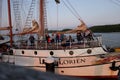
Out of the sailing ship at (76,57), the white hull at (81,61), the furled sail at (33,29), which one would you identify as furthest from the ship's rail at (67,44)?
the furled sail at (33,29)

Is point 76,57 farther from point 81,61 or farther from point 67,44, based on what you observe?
point 67,44

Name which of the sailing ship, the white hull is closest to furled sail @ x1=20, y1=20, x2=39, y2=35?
the sailing ship

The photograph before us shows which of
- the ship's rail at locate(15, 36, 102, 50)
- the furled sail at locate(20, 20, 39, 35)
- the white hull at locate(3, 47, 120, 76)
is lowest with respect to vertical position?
the white hull at locate(3, 47, 120, 76)

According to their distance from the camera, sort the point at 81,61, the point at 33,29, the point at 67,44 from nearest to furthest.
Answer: the point at 81,61
the point at 67,44
the point at 33,29

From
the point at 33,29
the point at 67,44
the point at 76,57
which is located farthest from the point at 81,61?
the point at 33,29

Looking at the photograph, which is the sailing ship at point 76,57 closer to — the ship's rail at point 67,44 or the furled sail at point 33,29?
the ship's rail at point 67,44

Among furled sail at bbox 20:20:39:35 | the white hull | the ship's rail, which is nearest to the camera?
the white hull

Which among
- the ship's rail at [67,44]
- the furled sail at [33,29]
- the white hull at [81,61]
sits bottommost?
the white hull at [81,61]

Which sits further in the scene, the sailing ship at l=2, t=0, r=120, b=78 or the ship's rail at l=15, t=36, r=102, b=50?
the ship's rail at l=15, t=36, r=102, b=50

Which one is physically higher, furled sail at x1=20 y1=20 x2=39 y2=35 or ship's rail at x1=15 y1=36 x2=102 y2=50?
furled sail at x1=20 y1=20 x2=39 y2=35

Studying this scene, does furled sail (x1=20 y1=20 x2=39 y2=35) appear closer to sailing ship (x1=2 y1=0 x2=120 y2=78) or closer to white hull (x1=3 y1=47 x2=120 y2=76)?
sailing ship (x1=2 y1=0 x2=120 y2=78)

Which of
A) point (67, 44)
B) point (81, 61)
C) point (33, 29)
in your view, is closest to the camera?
point (81, 61)

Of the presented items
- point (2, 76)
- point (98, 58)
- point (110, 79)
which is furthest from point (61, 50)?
point (2, 76)

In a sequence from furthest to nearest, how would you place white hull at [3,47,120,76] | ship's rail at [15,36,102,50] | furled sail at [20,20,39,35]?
furled sail at [20,20,39,35], ship's rail at [15,36,102,50], white hull at [3,47,120,76]
